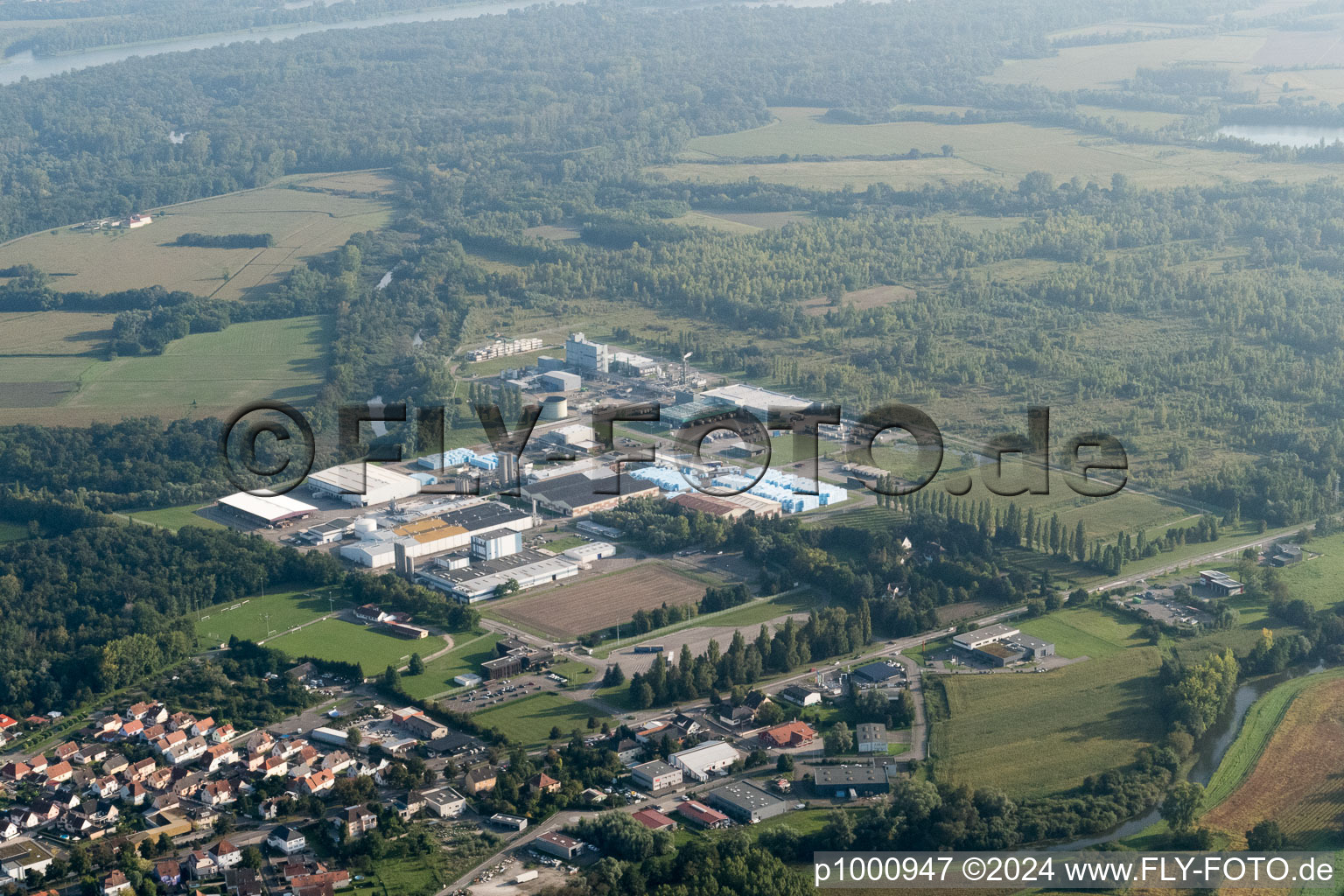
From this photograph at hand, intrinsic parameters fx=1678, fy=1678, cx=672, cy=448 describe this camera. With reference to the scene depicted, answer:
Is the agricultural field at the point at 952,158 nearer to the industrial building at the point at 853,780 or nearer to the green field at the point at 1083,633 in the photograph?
the green field at the point at 1083,633

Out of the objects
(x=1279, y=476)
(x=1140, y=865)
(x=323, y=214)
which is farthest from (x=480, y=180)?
(x=1140, y=865)

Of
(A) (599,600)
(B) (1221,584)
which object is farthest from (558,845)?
(B) (1221,584)

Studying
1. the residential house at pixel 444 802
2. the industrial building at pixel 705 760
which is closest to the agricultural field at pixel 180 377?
the residential house at pixel 444 802

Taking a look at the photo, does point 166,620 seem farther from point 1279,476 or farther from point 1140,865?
point 1279,476

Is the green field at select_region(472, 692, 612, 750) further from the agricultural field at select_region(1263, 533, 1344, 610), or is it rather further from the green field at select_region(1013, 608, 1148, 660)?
the agricultural field at select_region(1263, 533, 1344, 610)

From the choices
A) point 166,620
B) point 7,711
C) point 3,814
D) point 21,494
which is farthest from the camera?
point 21,494

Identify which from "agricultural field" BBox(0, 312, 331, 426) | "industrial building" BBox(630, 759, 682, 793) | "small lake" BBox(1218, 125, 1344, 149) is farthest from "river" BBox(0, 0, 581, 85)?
"industrial building" BBox(630, 759, 682, 793)

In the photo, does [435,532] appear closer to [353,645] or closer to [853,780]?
[353,645]
